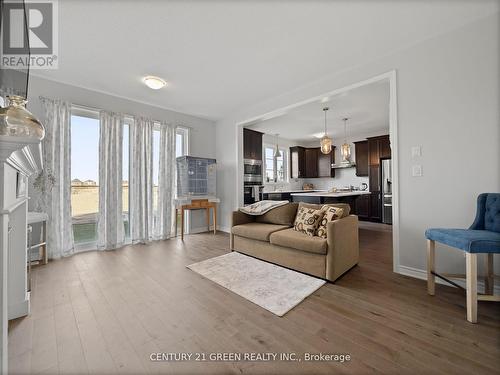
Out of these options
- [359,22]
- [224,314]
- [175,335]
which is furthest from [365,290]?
[359,22]

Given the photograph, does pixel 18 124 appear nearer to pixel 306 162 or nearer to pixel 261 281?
pixel 261 281

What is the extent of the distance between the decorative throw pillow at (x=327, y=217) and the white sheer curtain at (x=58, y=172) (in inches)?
147

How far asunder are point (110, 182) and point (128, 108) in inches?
56.7

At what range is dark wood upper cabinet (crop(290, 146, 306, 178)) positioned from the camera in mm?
7461

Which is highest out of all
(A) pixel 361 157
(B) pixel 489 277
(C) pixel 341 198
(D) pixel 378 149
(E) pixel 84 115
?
(E) pixel 84 115

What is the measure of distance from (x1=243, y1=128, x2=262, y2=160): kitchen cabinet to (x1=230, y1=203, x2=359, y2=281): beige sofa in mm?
2105

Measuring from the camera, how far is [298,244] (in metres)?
2.40

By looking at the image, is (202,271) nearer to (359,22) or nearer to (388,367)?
(388,367)

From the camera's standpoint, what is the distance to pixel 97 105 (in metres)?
3.52

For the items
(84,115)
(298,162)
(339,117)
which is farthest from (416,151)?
(298,162)

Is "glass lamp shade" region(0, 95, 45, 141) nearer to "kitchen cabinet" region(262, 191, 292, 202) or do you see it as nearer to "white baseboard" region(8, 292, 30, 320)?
"white baseboard" region(8, 292, 30, 320)

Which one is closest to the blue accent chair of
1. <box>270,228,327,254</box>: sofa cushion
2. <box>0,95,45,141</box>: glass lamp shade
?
<box>270,228,327,254</box>: sofa cushion

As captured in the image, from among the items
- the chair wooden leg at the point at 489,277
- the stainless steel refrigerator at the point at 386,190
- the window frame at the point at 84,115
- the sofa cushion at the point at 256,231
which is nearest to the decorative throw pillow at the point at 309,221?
the sofa cushion at the point at 256,231

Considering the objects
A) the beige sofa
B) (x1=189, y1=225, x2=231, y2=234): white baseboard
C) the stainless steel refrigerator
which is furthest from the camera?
the stainless steel refrigerator
